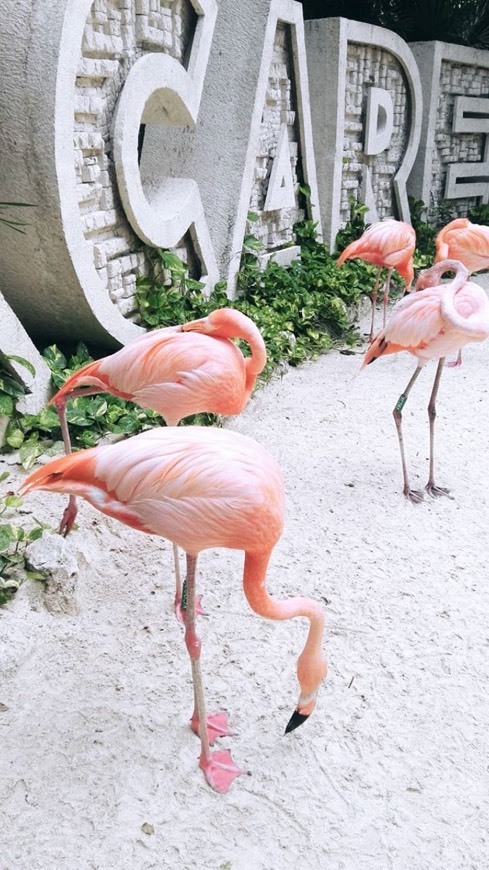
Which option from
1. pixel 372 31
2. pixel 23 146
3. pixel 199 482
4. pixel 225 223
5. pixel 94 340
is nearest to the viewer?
pixel 199 482

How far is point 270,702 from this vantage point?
2.10m

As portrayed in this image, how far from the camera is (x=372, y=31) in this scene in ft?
20.9

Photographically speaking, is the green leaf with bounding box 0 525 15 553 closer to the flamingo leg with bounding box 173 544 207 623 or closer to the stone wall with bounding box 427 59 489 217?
the flamingo leg with bounding box 173 544 207 623

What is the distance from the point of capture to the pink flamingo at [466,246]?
488 centimetres

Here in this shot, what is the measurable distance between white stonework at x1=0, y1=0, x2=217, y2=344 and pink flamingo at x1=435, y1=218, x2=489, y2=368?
186 centimetres

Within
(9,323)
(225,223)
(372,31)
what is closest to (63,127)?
(9,323)

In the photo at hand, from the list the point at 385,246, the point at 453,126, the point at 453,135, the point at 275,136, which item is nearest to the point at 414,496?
the point at 385,246

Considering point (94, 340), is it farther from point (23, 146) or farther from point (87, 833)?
point (87, 833)

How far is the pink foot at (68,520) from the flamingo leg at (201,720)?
3.04ft

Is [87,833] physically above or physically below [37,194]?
below

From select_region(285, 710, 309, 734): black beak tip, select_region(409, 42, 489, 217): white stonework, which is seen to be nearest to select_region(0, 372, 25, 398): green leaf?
select_region(285, 710, 309, 734): black beak tip

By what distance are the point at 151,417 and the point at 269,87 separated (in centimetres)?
310

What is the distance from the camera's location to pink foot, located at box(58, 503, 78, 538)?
2.59 meters

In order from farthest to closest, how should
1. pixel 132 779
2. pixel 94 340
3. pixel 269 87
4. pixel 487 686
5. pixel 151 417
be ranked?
pixel 269 87 → pixel 94 340 → pixel 151 417 → pixel 487 686 → pixel 132 779
